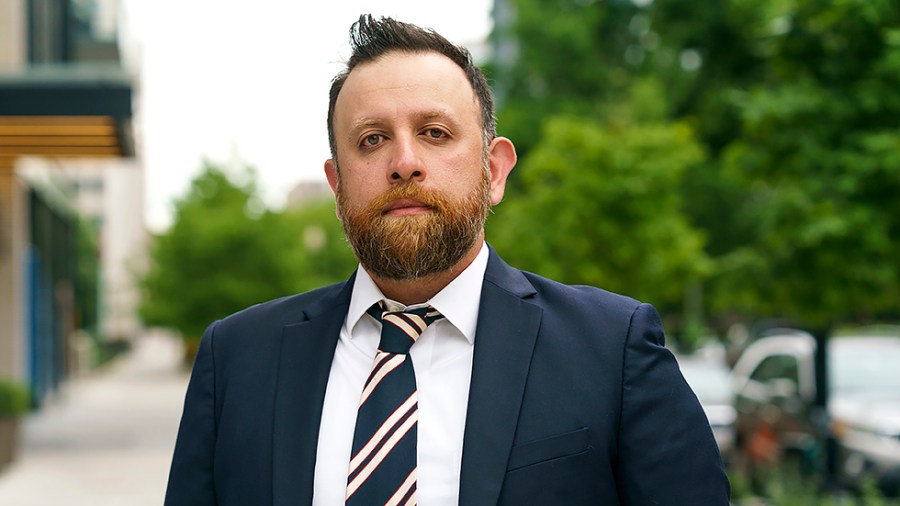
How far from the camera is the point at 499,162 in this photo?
2.40m

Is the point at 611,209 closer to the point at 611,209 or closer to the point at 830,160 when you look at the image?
the point at 611,209

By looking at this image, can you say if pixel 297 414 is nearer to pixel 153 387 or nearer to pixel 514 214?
pixel 514 214

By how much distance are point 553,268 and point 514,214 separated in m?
2.15

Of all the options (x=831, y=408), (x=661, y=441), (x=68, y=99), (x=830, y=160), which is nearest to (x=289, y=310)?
(x=661, y=441)

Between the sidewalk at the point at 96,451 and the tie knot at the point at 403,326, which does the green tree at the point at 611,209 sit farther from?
the tie knot at the point at 403,326

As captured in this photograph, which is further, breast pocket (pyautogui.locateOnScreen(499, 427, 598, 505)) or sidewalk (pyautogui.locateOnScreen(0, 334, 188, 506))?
sidewalk (pyautogui.locateOnScreen(0, 334, 188, 506))

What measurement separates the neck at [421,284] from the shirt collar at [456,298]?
0.6 inches

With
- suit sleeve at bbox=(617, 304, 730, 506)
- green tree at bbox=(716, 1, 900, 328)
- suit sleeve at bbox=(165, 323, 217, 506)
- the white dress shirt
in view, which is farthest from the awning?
suit sleeve at bbox=(617, 304, 730, 506)

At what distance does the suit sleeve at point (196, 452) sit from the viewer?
91.0 inches

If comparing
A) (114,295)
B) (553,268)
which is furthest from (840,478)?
(114,295)

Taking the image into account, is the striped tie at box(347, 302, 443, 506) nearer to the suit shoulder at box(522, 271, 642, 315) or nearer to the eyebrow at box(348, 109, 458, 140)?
the suit shoulder at box(522, 271, 642, 315)

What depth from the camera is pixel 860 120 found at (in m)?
7.11

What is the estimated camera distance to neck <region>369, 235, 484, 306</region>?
2.25 metres

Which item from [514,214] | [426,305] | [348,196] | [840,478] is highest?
[348,196]
